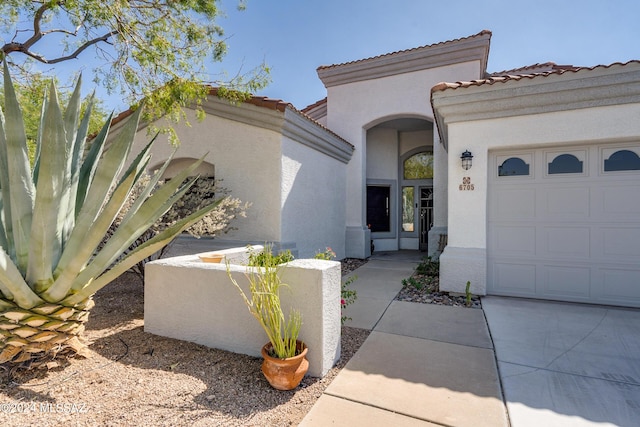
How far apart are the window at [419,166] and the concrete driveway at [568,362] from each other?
846cm

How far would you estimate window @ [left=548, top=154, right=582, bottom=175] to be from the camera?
5.96 meters

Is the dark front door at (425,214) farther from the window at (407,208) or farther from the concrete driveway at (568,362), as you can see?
the concrete driveway at (568,362)

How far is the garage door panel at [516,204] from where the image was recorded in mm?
6211

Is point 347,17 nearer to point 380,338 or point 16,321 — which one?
point 380,338

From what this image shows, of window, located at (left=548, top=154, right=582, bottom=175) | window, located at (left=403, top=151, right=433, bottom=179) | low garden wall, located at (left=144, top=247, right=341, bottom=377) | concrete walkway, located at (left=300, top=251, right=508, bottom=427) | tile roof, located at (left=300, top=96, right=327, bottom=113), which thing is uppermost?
tile roof, located at (left=300, top=96, right=327, bottom=113)

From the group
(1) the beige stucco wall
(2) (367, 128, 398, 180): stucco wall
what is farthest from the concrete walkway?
(2) (367, 128, 398, 180): stucco wall

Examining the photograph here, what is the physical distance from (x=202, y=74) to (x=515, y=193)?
7123 mm

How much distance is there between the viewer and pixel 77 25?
604 centimetres

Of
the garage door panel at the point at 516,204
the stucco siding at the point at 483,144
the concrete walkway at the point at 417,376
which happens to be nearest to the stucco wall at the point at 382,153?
the stucco siding at the point at 483,144

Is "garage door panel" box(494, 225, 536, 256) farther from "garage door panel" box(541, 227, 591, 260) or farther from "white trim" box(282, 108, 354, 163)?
"white trim" box(282, 108, 354, 163)

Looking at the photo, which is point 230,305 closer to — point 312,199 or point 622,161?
point 312,199

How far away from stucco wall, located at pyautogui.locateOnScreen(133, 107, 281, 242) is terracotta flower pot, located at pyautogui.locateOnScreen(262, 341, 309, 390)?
15.5ft

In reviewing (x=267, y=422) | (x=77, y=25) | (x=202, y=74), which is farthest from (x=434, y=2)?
(x=267, y=422)

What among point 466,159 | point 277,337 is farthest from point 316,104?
point 277,337
